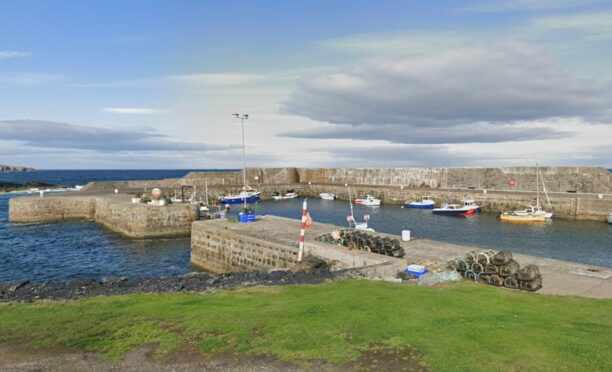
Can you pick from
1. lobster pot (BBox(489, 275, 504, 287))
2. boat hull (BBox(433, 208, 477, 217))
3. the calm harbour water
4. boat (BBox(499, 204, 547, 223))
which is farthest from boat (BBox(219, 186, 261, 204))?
lobster pot (BBox(489, 275, 504, 287))

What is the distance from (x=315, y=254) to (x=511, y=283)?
10.4m

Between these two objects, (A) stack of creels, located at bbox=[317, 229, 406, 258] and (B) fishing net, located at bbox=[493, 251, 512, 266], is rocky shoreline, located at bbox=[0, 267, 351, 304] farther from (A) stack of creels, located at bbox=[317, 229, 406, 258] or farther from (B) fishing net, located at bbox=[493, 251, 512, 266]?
(B) fishing net, located at bbox=[493, 251, 512, 266]

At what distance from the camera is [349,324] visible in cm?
1090

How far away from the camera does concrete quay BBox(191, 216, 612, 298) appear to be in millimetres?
16953

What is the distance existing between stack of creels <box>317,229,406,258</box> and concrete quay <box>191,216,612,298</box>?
25.0 inches

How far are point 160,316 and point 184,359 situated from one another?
3.27 metres

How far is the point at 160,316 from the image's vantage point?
12.5 metres

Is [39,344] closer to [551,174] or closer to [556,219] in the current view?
[556,219]

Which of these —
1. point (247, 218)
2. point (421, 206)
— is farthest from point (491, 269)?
point (421, 206)

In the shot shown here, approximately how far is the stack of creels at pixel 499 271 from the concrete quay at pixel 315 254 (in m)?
0.74

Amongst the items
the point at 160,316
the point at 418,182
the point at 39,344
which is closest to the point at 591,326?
the point at 160,316

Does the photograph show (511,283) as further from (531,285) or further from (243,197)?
(243,197)

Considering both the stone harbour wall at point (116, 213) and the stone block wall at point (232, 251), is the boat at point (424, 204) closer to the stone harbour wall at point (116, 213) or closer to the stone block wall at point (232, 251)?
the stone harbour wall at point (116, 213)

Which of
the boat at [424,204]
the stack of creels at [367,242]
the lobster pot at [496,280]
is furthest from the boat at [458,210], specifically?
the lobster pot at [496,280]
